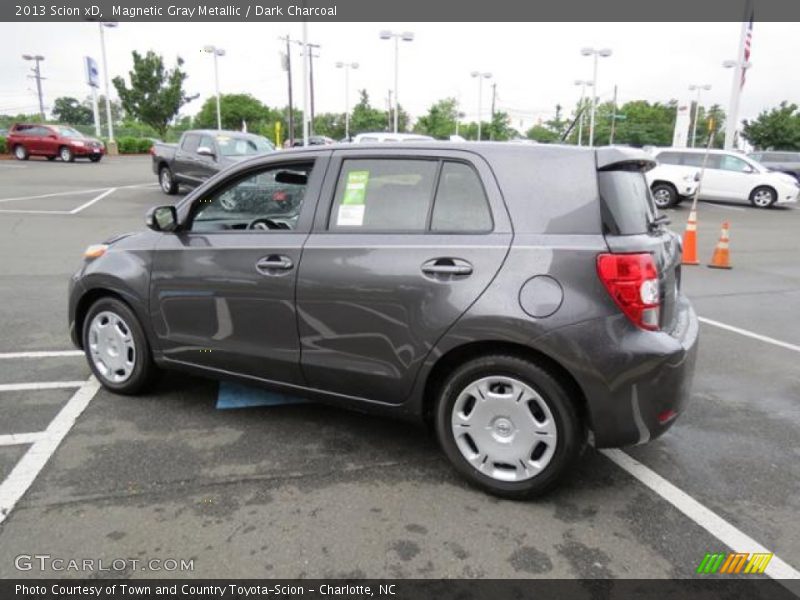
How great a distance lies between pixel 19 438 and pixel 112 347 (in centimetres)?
81

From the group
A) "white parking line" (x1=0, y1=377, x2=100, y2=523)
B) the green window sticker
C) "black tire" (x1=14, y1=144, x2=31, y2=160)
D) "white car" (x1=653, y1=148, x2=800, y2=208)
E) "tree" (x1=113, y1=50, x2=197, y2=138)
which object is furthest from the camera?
"tree" (x1=113, y1=50, x2=197, y2=138)

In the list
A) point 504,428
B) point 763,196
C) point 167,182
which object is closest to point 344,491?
point 504,428

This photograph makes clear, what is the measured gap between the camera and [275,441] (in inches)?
143

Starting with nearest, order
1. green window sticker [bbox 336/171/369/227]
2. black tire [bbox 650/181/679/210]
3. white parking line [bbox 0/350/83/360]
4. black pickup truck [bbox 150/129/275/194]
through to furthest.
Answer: green window sticker [bbox 336/171/369/227] → white parking line [bbox 0/350/83/360] → black pickup truck [bbox 150/129/275/194] → black tire [bbox 650/181/679/210]

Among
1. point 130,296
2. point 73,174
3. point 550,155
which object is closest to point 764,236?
point 550,155

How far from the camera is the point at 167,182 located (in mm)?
17562

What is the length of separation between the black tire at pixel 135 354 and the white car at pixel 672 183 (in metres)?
17.5

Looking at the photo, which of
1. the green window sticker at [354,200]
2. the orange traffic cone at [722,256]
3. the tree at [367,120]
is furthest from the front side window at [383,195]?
the tree at [367,120]

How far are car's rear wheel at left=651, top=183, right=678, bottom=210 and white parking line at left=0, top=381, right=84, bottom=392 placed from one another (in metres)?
18.0

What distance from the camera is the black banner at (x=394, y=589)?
7.86 feet

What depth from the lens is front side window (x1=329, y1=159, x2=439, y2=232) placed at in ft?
10.5

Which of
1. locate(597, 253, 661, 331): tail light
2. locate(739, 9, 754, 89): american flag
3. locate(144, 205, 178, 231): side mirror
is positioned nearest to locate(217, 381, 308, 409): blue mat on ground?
locate(144, 205, 178, 231): side mirror

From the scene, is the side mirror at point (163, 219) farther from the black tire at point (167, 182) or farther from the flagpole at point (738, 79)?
the flagpole at point (738, 79)

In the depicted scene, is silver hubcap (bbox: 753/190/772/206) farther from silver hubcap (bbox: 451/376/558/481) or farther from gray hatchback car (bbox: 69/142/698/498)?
silver hubcap (bbox: 451/376/558/481)
